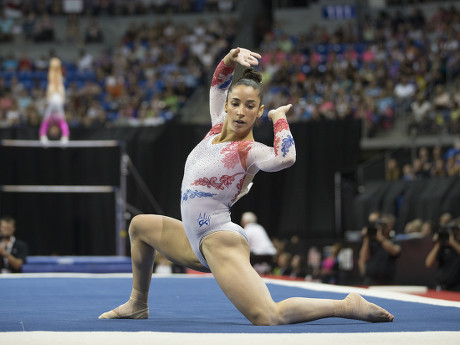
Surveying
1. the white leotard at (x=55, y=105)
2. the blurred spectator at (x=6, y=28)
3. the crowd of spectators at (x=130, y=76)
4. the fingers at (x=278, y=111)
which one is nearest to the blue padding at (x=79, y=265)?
the white leotard at (x=55, y=105)

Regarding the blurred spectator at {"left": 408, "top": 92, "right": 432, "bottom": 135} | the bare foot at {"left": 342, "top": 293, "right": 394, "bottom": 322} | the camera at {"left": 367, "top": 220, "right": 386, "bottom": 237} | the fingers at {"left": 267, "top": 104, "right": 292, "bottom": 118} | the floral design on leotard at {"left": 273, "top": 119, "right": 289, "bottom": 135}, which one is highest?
the fingers at {"left": 267, "top": 104, "right": 292, "bottom": 118}

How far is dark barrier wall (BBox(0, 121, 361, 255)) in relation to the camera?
12.1 metres

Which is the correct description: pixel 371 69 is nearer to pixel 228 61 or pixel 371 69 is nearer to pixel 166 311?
pixel 166 311

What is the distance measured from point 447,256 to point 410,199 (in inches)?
132

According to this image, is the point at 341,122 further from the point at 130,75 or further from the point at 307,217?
the point at 130,75

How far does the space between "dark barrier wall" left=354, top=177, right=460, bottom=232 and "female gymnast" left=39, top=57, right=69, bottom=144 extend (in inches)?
171

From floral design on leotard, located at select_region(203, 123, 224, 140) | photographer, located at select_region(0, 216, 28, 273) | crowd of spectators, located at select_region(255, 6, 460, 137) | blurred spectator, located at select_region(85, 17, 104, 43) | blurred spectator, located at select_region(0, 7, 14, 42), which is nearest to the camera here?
floral design on leotard, located at select_region(203, 123, 224, 140)

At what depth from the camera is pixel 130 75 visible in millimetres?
16453

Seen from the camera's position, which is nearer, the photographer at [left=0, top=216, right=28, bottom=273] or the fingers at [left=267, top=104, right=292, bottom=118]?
the fingers at [left=267, top=104, right=292, bottom=118]

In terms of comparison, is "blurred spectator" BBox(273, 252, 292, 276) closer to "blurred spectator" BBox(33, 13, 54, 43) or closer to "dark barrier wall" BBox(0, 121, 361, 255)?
"dark barrier wall" BBox(0, 121, 361, 255)

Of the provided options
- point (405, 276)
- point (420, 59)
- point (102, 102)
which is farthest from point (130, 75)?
point (405, 276)

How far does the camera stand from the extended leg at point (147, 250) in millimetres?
3689

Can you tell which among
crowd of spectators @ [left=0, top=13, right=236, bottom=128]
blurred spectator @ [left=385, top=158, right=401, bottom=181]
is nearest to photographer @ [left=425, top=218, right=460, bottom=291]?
blurred spectator @ [left=385, top=158, right=401, bottom=181]

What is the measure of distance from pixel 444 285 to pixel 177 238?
13.6ft
